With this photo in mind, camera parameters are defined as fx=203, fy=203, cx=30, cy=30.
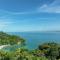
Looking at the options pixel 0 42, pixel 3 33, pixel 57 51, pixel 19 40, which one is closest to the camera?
pixel 57 51

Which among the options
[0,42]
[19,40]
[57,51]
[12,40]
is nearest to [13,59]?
[57,51]

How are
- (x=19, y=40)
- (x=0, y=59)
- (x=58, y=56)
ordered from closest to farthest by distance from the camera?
(x=0, y=59), (x=58, y=56), (x=19, y=40)

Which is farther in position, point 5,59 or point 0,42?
point 0,42

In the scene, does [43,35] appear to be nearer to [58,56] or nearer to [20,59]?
[58,56]

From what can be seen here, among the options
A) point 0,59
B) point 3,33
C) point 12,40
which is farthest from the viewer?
point 3,33

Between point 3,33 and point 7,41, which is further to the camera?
point 3,33

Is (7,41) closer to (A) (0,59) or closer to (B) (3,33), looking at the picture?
(B) (3,33)

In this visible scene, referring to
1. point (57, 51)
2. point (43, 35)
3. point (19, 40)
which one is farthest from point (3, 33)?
point (57, 51)

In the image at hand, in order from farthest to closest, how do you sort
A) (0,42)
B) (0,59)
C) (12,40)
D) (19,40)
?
(19,40) → (12,40) → (0,42) → (0,59)
